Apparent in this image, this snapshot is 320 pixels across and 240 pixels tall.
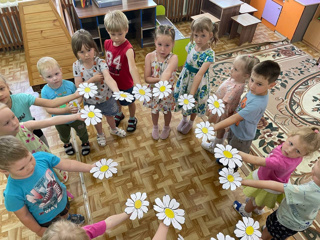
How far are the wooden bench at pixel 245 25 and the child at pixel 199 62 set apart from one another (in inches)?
87.0

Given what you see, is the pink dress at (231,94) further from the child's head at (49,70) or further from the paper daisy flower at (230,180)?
the child's head at (49,70)

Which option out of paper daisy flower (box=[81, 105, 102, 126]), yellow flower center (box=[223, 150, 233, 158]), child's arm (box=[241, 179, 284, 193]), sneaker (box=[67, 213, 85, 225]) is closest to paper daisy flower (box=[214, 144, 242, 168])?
yellow flower center (box=[223, 150, 233, 158])

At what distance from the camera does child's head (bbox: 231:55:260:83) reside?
168 cm

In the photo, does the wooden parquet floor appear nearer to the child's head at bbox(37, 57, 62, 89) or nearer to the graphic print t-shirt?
the graphic print t-shirt

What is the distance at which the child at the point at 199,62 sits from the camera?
5.75 feet

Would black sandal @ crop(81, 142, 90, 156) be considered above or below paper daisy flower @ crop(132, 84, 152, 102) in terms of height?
below

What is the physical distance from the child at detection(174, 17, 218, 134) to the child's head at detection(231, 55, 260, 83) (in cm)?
20

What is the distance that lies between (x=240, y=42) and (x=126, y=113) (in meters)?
2.38

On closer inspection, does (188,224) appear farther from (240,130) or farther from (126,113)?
(126,113)

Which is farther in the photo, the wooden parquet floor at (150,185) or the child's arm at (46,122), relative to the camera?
the wooden parquet floor at (150,185)

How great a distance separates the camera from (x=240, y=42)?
385 cm

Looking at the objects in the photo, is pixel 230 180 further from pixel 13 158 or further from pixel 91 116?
pixel 13 158

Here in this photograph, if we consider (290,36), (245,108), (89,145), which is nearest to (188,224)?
(245,108)

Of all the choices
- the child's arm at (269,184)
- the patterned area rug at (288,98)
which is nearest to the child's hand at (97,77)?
the child's arm at (269,184)
